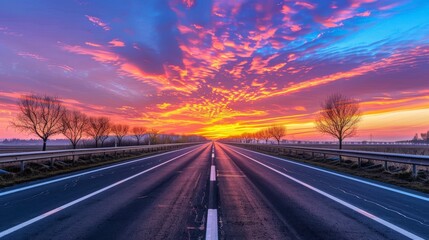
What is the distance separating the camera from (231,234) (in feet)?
15.9

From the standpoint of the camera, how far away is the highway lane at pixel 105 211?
4.95 m

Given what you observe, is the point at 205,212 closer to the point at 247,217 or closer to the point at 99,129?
the point at 247,217

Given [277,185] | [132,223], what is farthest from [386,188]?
[132,223]

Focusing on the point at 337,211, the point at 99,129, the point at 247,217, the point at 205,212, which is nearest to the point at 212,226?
the point at 247,217

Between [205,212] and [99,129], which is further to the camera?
[99,129]

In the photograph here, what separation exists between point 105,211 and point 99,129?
73.2 m

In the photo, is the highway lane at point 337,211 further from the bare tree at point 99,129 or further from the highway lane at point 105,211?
the bare tree at point 99,129

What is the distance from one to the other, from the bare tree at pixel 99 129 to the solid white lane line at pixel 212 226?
6839cm

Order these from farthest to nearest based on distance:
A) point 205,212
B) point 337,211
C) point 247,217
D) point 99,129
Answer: point 99,129 → point 337,211 → point 205,212 → point 247,217

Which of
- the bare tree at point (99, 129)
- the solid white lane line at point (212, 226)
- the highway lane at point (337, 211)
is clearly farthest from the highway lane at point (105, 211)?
the bare tree at point (99, 129)

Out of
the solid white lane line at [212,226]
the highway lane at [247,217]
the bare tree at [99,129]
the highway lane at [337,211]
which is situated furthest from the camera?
the bare tree at [99,129]

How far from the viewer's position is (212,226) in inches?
207

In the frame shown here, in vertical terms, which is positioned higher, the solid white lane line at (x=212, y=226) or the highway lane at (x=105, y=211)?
the solid white lane line at (x=212, y=226)

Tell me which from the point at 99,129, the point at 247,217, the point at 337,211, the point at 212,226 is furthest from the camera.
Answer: the point at 99,129
